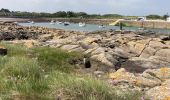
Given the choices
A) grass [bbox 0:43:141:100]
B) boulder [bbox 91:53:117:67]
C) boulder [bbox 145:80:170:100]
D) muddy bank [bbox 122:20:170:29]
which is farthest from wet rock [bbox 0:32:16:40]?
muddy bank [bbox 122:20:170:29]

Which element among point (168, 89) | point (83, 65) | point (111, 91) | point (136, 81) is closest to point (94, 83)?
point (111, 91)

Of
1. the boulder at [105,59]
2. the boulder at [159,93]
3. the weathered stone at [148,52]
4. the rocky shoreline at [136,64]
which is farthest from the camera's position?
the weathered stone at [148,52]

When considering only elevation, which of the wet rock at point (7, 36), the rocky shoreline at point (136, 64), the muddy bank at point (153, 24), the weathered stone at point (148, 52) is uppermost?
the rocky shoreline at point (136, 64)

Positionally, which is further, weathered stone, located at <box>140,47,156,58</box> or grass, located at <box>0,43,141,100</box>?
weathered stone, located at <box>140,47,156,58</box>

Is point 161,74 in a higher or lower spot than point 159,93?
lower

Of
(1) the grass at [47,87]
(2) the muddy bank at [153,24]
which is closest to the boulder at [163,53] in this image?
(1) the grass at [47,87]

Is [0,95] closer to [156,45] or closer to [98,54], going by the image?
[98,54]

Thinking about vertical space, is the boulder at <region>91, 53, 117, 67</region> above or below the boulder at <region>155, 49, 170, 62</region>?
above

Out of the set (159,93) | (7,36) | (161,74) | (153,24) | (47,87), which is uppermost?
(47,87)

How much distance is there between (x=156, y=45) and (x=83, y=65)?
8842 mm

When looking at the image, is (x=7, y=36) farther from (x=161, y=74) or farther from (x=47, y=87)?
(x=47, y=87)

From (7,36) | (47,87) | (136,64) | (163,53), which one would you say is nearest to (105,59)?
(136,64)

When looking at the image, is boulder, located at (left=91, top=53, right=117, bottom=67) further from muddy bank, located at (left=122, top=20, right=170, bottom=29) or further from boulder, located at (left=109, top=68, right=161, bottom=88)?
muddy bank, located at (left=122, top=20, right=170, bottom=29)

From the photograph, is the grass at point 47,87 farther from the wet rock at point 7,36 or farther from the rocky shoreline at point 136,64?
the wet rock at point 7,36
